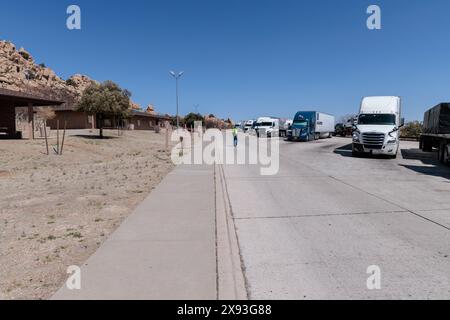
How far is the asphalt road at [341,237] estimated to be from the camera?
431cm

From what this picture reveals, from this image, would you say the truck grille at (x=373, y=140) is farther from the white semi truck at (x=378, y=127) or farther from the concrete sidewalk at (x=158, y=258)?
the concrete sidewalk at (x=158, y=258)

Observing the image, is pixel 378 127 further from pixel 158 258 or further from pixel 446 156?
pixel 158 258

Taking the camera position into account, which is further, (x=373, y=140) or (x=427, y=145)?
(x=427, y=145)

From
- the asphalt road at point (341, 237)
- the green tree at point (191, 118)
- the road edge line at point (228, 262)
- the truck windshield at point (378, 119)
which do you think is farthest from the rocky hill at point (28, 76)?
the road edge line at point (228, 262)

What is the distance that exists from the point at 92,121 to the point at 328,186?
4684 centimetres

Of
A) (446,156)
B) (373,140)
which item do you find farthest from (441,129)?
(373,140)

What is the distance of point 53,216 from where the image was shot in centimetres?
762

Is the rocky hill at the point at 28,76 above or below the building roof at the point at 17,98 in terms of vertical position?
above

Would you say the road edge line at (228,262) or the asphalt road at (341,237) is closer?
the road edge line at (228,262)

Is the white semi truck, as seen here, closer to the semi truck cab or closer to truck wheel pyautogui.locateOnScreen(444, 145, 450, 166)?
truck wheel pyautogui.locateOnScreen(444, 145, 450, 166)

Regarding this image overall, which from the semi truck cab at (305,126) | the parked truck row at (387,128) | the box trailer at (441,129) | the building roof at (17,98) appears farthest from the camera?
the semi truck cab at (305,126)

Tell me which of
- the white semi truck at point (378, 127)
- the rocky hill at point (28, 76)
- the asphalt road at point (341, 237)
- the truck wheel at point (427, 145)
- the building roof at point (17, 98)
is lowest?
the asphalt road at point (341, 237)

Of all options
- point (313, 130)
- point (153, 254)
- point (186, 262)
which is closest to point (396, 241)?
point (186, 262)

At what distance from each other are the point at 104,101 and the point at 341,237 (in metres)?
34.0
